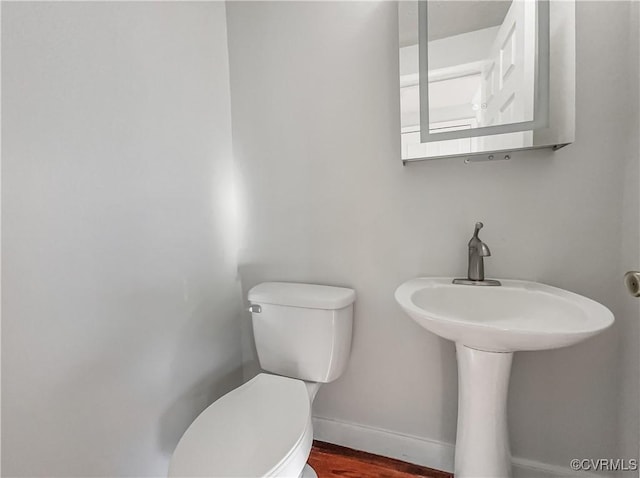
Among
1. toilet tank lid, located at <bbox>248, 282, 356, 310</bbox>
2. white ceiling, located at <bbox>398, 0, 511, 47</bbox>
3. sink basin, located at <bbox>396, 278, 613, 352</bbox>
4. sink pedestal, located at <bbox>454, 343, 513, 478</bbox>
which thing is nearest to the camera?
sink basin, located at <bbox>396, 278, 613, 352</bbox>

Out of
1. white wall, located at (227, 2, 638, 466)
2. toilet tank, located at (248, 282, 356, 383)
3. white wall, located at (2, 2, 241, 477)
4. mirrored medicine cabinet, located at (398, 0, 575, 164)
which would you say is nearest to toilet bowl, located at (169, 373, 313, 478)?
toilet tank, located at (248, 282, 356, 383)

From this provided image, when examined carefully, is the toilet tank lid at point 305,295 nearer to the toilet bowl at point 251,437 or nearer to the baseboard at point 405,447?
the toilet bowl at point 251,437

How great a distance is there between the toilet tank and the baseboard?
0.35 meters

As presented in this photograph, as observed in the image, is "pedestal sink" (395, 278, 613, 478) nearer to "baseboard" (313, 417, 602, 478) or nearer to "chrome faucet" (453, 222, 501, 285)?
"chrome faucet" (453, 222, 501, 285)

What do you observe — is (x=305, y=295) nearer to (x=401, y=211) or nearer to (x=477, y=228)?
(x=401, y=211)

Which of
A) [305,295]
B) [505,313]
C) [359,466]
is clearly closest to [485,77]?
[505,313]

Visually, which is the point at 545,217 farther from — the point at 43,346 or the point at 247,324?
the point at 43,346

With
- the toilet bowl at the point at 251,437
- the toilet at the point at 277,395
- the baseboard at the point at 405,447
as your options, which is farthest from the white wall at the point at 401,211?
the toilet bowl at the point at 251,437

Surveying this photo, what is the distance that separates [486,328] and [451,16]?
3.41 ft

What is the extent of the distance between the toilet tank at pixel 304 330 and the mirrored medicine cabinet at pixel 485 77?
0.62 m

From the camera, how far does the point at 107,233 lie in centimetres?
95

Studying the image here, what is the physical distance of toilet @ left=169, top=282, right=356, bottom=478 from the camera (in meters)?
0.82

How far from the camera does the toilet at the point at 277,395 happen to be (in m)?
0.82

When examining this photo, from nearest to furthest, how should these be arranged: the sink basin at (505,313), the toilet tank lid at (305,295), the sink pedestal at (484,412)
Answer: the sink basin at (505,313) → the sink pedestal at (484,412) → the toilet tank lid at (305,295)
